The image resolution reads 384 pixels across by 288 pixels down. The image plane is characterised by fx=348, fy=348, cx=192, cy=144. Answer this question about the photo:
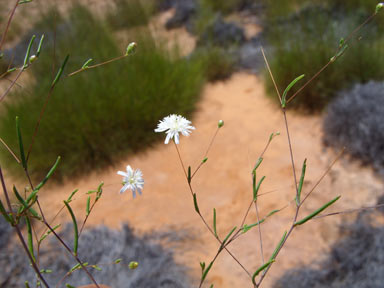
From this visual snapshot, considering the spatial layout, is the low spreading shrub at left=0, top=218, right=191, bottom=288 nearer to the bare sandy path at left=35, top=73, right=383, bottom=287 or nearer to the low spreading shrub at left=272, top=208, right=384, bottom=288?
the bare sandy path at left=35, top=73, right=383, bottom=287

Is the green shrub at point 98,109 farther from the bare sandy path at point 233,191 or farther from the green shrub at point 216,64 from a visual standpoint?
the green shrub at point 216,64

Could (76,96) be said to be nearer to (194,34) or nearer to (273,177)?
(273,177)

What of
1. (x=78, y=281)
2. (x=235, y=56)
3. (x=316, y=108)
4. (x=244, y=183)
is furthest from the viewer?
(x=235, y=56)

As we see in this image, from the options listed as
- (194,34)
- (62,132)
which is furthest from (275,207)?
(194,34)

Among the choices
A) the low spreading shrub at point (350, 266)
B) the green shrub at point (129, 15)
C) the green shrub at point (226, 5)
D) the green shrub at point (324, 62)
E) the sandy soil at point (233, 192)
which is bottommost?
the low spreading shrub at point (350, 266)

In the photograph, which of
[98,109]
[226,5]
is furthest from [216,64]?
[226,5]

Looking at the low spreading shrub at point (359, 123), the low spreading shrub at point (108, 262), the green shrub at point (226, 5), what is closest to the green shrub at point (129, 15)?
the green shrub at point (226, 5)

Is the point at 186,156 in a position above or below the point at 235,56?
below
